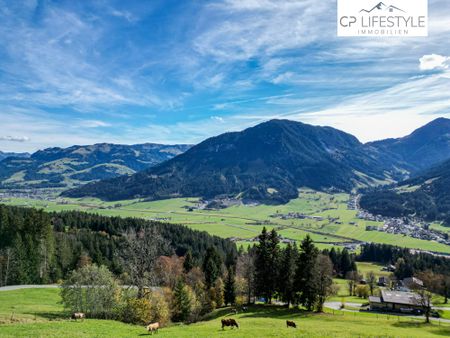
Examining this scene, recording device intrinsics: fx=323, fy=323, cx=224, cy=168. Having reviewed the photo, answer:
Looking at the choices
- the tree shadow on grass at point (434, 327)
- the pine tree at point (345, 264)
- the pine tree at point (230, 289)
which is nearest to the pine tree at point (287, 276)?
the pine tree at point (230, 289)

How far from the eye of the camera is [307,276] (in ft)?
240

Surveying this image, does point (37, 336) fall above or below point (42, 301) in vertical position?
above

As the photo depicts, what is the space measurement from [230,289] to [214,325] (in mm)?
35129

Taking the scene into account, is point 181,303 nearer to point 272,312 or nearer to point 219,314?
point 219,314

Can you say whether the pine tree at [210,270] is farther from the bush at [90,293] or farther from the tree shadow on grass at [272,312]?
the bush at [90,293]

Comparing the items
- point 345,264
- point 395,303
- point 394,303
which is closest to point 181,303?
point 394,303

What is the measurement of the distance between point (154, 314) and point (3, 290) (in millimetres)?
47404

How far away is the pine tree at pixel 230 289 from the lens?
87812 millimetres

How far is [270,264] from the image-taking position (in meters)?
78.9

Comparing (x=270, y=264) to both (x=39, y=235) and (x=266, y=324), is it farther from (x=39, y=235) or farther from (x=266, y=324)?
(x=39, y=235)

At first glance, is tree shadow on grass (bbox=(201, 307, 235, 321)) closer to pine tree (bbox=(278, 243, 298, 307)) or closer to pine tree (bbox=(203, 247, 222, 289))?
pine tree (bbox=(278, 243, 298, 307))

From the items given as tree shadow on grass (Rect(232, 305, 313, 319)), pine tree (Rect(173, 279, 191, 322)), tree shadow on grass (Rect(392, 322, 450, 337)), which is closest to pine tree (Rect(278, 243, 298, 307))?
tree shadow on grass (Rect(232, 305, 313, 319))

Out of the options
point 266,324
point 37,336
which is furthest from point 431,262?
point 37,336

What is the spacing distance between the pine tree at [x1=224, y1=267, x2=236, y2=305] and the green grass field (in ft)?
38.4
